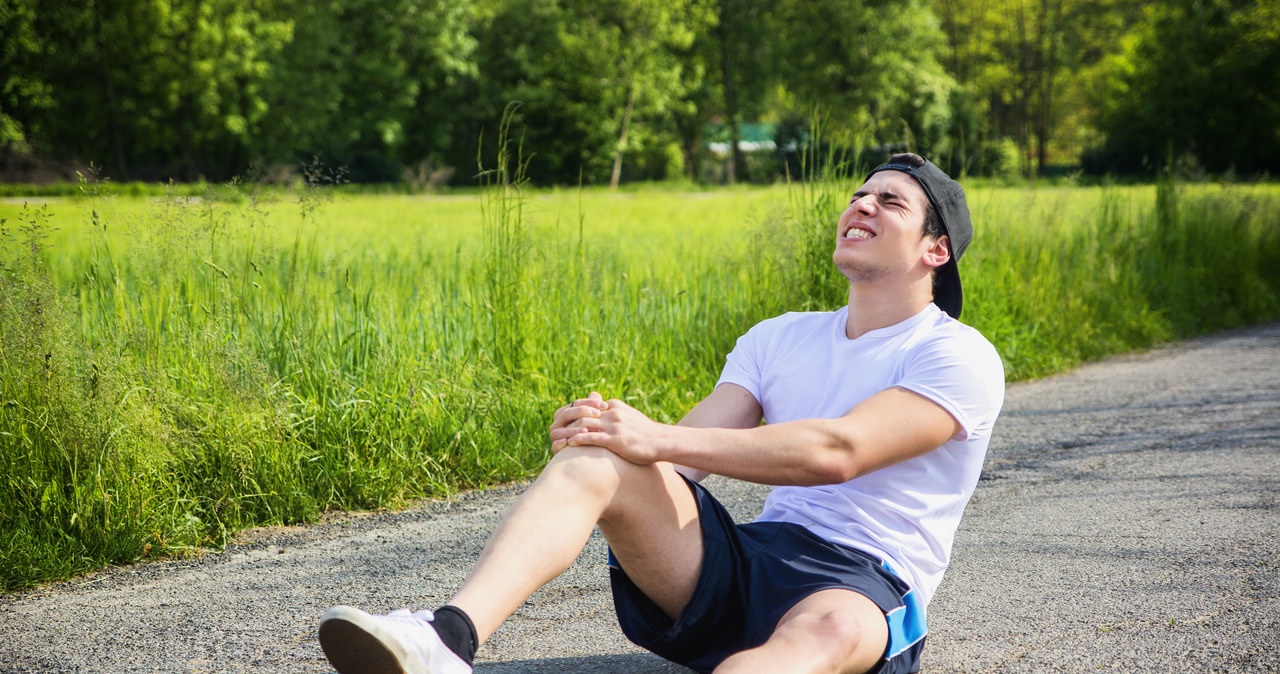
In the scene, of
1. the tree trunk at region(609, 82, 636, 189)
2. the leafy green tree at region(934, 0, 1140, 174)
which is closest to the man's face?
the tree trunk at region(609, 82, 636, 189)

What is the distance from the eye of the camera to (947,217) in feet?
8.63

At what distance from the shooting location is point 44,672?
279 cm

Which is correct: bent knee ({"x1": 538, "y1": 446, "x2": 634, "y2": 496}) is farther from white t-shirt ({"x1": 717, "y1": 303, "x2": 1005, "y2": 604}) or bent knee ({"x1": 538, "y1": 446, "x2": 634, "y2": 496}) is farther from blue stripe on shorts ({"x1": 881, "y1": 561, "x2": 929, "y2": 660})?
blue stripe on shorts ({"x1": 881, "y1": 561, "x2": 929, "y2": 660})

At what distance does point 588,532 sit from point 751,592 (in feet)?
1.40

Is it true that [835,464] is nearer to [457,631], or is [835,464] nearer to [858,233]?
[858,233]

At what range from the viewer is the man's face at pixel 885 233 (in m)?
2.58

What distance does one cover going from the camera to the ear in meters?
2.63

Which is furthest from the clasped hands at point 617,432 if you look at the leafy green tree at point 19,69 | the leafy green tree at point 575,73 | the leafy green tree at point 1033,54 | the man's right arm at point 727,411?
the leafy green tree at point 1033,54

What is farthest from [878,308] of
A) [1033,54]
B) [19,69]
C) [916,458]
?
[1033,54]

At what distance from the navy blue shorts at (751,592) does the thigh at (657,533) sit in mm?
40

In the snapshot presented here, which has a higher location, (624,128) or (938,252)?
(624,128)

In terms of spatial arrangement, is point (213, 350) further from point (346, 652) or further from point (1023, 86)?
point (1023, 86)

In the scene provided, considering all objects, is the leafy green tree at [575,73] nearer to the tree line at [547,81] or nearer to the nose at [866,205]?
the tree line at [547,81]

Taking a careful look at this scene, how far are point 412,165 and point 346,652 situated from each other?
4446cm
